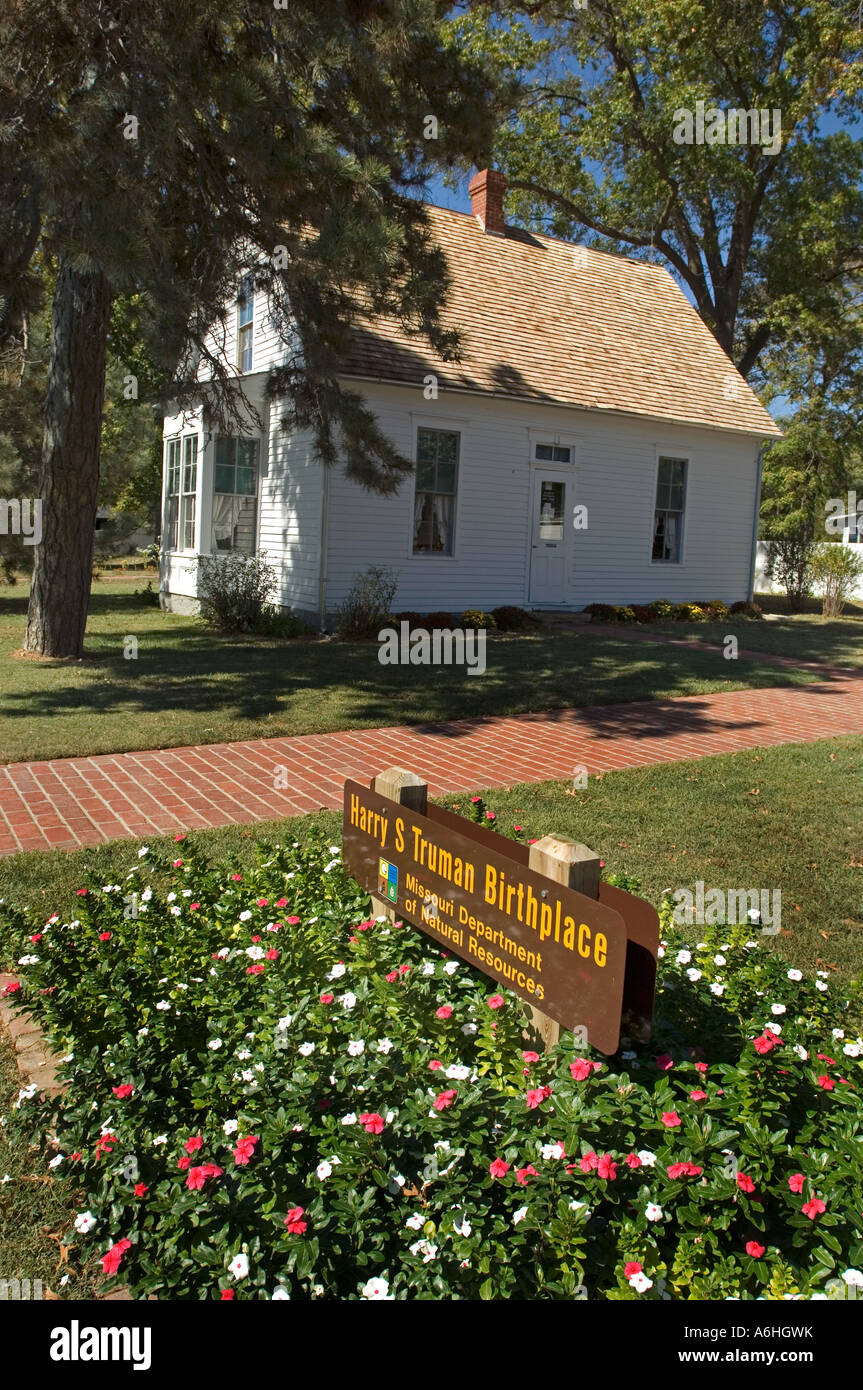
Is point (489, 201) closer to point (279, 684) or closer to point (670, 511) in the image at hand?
point (670, 511)

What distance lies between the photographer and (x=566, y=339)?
715 inches

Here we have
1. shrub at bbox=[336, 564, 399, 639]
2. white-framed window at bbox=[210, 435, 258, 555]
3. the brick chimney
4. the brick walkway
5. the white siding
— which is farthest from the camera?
the brick chimney

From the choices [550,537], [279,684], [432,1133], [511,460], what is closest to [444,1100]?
[432,1133]

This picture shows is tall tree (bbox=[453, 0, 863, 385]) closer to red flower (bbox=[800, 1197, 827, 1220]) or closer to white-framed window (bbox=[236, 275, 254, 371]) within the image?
white-framed window (bbox=[236, 275, 254, 371])

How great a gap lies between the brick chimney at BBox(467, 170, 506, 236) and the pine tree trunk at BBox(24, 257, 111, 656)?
10.1 metres

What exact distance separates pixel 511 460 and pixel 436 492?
1562 millimetres

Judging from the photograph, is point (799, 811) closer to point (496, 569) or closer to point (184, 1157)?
point (184, 1157)

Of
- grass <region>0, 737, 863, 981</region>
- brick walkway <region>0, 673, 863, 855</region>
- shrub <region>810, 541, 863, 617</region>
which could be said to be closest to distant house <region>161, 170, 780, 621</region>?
shrub <region>810, 541, 863, 617</region>

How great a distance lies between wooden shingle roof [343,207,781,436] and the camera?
50.8 feet

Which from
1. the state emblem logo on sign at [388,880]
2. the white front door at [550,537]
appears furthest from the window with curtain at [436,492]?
the state emblem logo on sign at [388,880]

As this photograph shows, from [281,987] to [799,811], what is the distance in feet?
14.6

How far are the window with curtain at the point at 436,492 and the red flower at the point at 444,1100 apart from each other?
1339 centimetres

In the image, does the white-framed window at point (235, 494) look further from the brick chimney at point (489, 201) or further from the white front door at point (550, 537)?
the brick chimney at point (489, 201)

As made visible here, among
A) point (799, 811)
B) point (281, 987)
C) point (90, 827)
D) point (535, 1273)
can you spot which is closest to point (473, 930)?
point (281, 987)
